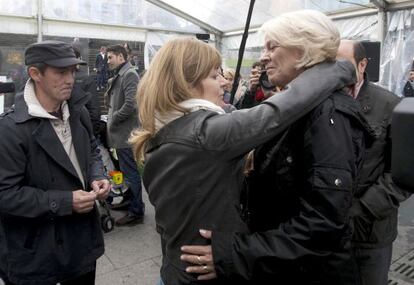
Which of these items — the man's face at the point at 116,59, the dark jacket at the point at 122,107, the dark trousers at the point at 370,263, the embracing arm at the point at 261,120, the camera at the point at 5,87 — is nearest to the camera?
the embracing arm at the point at 261,120

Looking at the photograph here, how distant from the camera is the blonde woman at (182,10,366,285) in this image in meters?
1.24

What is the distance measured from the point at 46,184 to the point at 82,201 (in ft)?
0.63

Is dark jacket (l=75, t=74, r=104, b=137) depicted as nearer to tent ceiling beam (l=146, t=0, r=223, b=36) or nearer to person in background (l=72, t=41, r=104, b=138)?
person in background (l=72, t=41, r=104, b=138)

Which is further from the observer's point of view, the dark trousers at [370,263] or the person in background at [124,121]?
the person in background at [124,121]

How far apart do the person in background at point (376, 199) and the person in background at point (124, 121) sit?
2.91 meters

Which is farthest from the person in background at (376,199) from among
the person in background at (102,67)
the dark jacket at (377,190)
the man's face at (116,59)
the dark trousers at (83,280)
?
the person in background at (102,67)

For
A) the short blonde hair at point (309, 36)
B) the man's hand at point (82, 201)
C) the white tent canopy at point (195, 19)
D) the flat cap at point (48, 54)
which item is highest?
the white tent canopy at point (195, 19)

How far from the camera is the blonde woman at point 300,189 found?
1243 mm

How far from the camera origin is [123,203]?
16.8ft

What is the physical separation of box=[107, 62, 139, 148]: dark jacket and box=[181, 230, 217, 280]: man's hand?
10.8 ft

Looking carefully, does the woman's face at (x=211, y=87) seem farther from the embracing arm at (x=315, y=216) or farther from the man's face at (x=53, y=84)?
the man's face at (x=53, y=84)

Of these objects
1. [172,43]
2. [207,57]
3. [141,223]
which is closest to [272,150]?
[207,57]

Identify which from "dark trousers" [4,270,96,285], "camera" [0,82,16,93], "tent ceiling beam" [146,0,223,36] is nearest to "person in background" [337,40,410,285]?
"dark trousers" [4,270,96,285]

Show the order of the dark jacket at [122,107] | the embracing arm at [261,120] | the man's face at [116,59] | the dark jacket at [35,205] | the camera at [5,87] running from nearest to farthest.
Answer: the embracing arm at [261,120]
the dark jacket at [35,205]
the camera at [5,87]
the dark jacket at [122,107]
the man's face at [116,59]
